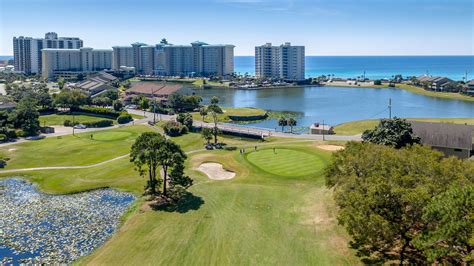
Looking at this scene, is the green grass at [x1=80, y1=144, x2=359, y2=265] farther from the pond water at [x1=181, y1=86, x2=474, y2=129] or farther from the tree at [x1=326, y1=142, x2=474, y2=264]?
the pond water at [x1=181, y1=86, x2=474, y2=129]

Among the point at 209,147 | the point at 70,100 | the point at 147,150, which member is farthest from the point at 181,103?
the point at 147,150

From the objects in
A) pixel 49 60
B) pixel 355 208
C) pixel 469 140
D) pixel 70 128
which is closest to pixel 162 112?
pixel 70 128

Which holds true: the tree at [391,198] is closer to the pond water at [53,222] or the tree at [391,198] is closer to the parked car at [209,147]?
the pond water at [53,222]

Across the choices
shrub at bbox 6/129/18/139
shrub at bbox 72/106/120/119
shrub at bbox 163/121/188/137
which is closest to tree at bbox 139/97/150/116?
shrub at bbox 72/106/120/119

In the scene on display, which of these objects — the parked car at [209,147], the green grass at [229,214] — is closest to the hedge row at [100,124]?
the green grass at [229,214]

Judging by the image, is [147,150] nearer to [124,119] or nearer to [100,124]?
[100,124]

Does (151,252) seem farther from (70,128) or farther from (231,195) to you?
(70,128)
